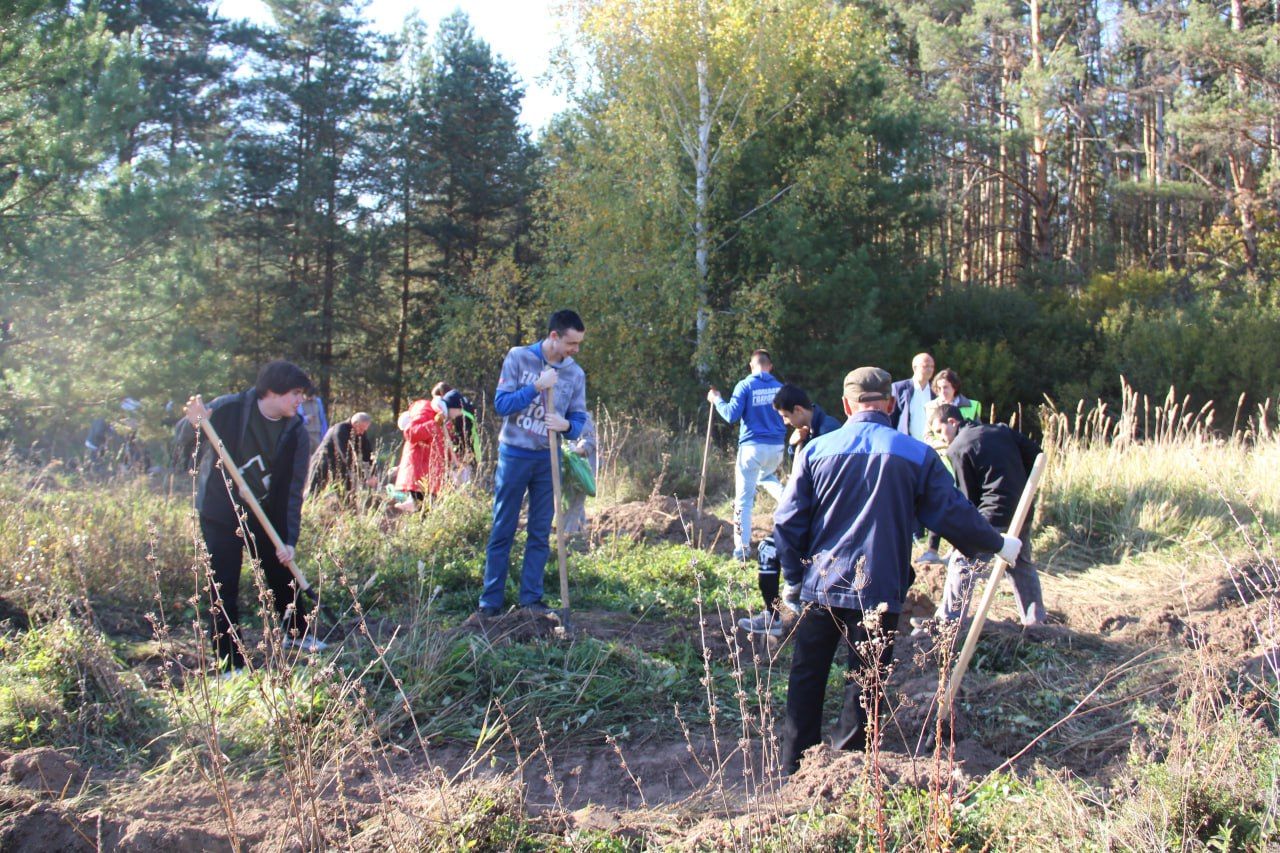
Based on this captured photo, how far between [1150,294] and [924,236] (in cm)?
543

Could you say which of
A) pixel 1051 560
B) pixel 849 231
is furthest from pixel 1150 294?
pixel 1051 560

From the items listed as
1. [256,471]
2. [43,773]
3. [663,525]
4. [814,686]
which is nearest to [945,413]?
[814,686]

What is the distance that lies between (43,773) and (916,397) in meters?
7.39

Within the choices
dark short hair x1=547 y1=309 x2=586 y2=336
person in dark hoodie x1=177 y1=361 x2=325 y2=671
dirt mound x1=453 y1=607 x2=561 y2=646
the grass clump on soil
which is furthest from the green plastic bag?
the grass clump on soil

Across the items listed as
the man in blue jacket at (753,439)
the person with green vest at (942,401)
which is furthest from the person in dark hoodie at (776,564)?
the man in blue jacket at (753,439)

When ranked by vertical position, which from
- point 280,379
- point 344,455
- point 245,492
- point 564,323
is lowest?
point 344,455

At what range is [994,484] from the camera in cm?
598

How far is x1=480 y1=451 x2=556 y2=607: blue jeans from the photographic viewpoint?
243 inches

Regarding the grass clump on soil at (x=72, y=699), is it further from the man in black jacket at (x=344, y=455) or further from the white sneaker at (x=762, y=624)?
the man in black jacket at (x=344, y=455)

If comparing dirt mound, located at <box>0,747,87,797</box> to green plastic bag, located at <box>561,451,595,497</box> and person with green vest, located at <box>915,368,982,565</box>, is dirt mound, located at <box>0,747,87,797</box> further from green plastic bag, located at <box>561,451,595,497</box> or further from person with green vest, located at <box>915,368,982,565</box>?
person with green vest, located at <box>915,368,982,565</box>

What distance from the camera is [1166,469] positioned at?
9359mm

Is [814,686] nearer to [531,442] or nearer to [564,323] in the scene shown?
[531,442]

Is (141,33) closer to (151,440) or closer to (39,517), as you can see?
(151,440)

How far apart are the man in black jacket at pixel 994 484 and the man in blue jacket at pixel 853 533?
2.07m
